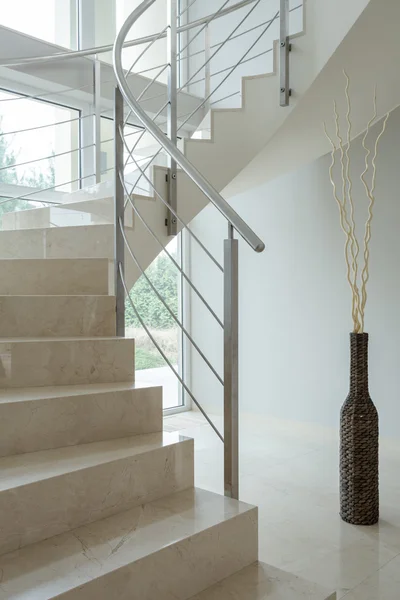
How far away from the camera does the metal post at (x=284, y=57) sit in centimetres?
312

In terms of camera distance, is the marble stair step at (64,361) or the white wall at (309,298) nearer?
the marble stair step at (64,361)

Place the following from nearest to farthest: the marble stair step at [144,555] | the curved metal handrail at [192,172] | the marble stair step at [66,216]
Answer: the marble stair step at [144,555], the curved metal handrail at [192,172], the marble stair step at [66,216]

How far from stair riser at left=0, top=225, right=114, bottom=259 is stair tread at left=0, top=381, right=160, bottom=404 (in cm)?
89

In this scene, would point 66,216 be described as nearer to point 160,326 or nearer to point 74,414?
point 74,414

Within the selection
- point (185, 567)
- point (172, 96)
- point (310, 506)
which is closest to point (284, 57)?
point (172, 96)

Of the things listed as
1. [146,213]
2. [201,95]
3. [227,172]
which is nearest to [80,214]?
[146,213]

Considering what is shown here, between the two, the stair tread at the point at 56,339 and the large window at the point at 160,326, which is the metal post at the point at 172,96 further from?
the large window at the point at 160,326

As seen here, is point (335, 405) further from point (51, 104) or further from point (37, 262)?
point (51, 104)

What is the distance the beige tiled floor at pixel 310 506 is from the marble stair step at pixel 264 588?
1.70ft

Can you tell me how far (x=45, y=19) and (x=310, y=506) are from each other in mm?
3877

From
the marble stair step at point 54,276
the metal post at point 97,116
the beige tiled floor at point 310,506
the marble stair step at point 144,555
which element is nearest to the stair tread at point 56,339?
the marble stair step at point 54,276

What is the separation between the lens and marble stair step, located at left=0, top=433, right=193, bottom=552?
5.22 feet

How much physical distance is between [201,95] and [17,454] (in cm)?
439

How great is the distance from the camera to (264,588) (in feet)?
5.45
